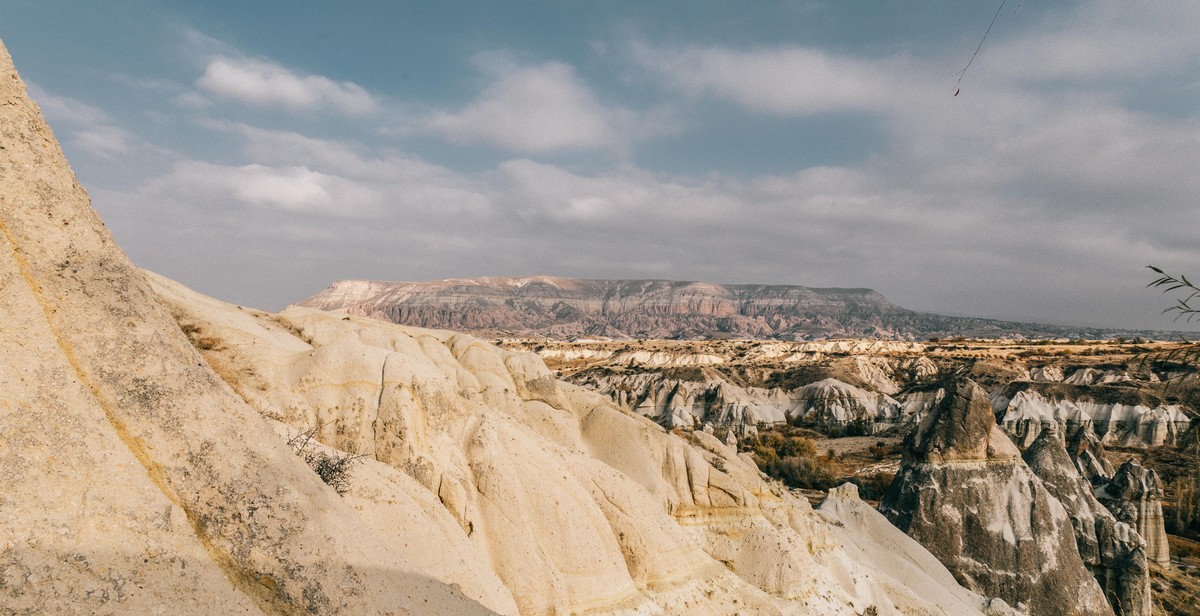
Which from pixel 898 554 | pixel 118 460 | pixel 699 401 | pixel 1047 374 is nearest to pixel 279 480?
pixel 118 460

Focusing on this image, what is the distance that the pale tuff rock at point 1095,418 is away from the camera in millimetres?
52031

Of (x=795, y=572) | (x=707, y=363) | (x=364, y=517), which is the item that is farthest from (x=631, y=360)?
(x=364, y=517)

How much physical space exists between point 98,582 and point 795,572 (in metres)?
14.7

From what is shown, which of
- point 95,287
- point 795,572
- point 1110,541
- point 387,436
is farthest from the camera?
point 1110,541

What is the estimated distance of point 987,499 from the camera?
21.6 meters

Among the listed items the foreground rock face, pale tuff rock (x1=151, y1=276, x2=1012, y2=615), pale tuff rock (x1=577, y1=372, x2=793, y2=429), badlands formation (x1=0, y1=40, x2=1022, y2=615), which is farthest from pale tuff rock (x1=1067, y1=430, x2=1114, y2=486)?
badlands formation (x1=0, y1=40, x2=1022, y2=615)

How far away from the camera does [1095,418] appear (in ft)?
181

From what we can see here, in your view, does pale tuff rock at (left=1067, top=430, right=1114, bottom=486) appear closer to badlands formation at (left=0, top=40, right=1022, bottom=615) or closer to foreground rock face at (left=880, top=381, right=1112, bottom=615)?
foreground rock face at (left=880, top=381, right=1112, bottom=615)

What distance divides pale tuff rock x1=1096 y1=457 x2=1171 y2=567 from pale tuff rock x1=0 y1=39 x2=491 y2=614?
36.3 m

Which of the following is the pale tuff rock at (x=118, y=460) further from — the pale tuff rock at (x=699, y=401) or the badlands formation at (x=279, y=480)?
the pale tuff rock at (x=699, y=401)

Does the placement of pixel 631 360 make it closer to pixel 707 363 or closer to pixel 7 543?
pixel 707 363

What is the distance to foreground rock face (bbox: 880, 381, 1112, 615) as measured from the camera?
68.1 ft

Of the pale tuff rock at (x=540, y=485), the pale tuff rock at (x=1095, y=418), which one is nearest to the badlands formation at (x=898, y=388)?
the pale tuff rock at (x=1095, y=418)

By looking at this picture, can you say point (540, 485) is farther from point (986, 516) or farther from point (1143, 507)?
point (1143, 507)
